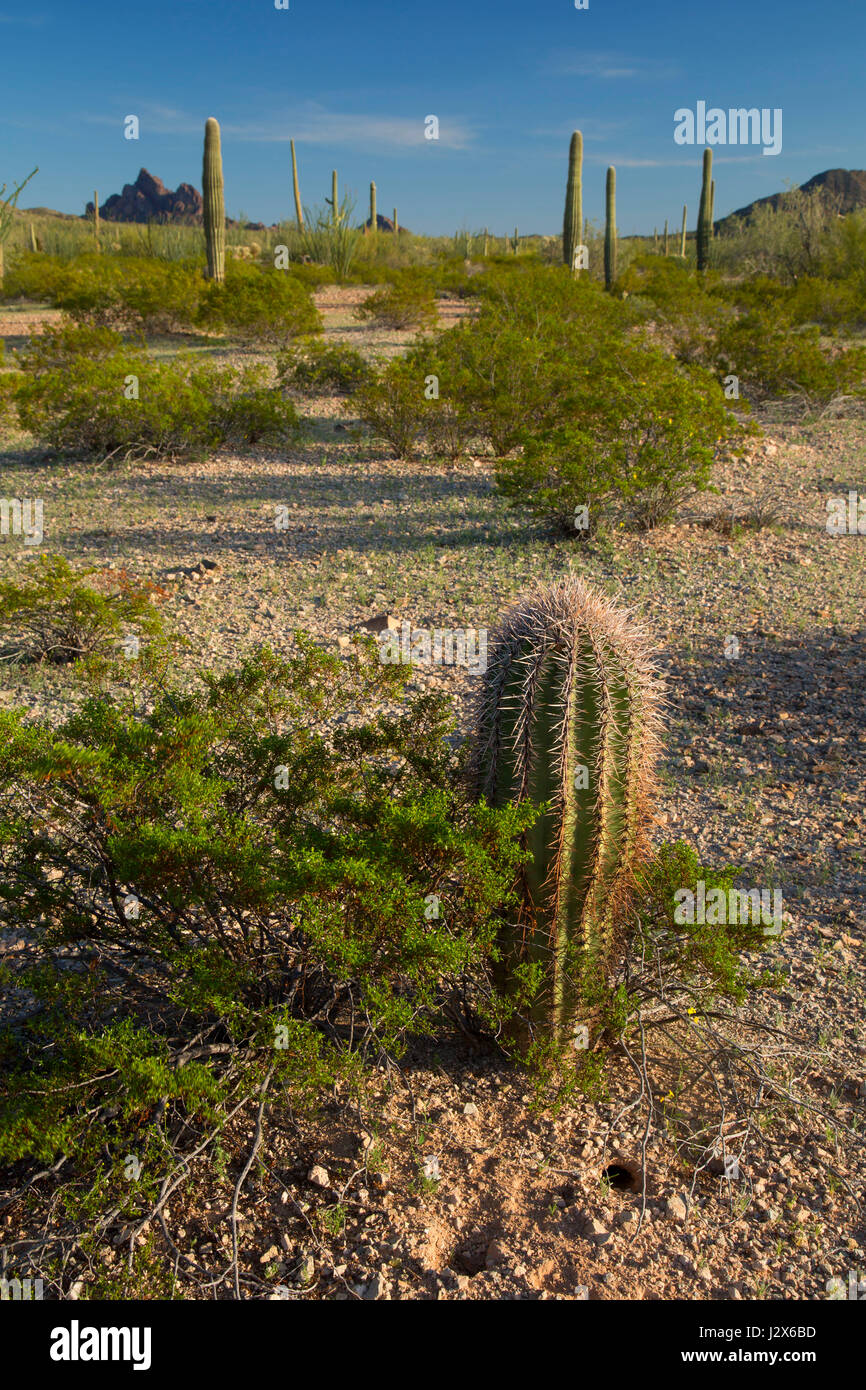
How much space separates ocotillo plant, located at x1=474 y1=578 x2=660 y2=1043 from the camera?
240 cm

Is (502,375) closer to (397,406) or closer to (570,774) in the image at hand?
(397,406)

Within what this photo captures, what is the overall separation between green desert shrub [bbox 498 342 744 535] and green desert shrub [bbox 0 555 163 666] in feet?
11.5

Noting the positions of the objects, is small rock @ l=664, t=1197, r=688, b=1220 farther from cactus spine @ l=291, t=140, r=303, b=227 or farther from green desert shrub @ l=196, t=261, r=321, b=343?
cactus spine @ l=291, t=140, r=303, b=227

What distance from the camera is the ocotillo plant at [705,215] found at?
80.9ft

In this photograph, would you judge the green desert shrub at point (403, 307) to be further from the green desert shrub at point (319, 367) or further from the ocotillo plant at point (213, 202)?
the green desert shrub at point (319, 367)

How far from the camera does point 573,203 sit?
2398cm

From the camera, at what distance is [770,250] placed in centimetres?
2631

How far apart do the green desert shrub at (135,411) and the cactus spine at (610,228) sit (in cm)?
1848

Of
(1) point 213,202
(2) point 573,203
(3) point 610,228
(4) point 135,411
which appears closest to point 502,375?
(4) point 135,411

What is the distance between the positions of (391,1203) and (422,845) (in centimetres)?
88

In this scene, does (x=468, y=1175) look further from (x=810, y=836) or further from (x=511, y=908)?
(x=810, y=836)

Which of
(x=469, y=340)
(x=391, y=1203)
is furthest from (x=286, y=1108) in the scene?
(x=469, y=340)

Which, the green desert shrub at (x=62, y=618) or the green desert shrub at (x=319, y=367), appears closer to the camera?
the green desert shrub at (x=62, y=618)

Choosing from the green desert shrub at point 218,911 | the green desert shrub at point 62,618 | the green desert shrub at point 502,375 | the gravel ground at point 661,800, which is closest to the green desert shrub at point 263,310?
the green desert shrub at point 502,375
